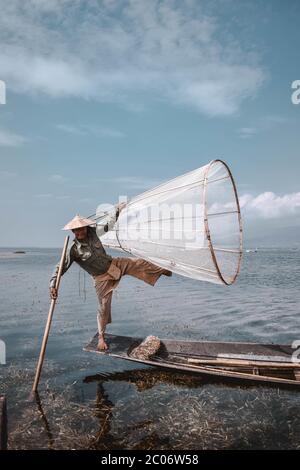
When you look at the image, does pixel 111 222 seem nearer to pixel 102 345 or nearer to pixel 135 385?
pixel 102 345

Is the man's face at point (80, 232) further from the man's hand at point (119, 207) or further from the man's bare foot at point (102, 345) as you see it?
the man's bare foot at point (102, 345)

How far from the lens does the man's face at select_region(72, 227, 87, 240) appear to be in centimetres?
794

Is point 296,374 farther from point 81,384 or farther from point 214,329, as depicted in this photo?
point 214,329

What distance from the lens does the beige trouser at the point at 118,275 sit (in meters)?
8.31

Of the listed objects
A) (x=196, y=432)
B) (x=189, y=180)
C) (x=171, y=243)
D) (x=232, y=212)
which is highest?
(x=189, y=180)

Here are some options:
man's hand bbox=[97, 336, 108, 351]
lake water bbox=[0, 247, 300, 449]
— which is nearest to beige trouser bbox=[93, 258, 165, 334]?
man's hand bbox=[97, 336, 108, 351]

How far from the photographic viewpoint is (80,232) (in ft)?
26.1

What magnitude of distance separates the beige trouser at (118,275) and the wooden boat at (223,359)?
3.17ft

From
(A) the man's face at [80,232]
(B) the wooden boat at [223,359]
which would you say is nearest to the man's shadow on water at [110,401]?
(B) the wooden boat at [223,359]

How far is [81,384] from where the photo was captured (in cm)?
848

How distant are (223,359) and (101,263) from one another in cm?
369

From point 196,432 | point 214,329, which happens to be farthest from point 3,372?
point 214,329

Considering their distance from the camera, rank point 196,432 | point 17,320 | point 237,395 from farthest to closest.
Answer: point 17,320 → point 237,395 → point 196,432

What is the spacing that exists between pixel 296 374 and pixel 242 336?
16.9ft
